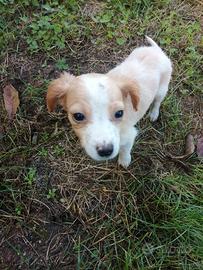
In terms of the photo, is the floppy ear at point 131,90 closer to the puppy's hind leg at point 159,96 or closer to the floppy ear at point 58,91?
the floppy ear at point 58,91

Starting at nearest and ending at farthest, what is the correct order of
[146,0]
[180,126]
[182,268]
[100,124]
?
[100,124], [182,268], [180,126], [146,0]

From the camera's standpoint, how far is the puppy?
269 centimetres

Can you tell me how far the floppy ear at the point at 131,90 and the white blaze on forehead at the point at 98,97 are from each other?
28 cm

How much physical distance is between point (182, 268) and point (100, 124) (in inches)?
52.7

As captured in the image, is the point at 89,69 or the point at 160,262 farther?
the point at 89,69

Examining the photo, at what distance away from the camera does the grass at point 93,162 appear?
3.37 metres

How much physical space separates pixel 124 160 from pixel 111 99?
1.02m

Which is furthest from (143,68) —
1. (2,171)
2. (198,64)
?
(2,171)

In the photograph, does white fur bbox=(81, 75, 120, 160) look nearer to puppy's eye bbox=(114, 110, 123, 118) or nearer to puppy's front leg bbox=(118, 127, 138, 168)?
puppy's eye bbox=(114, 110, 123, 118)

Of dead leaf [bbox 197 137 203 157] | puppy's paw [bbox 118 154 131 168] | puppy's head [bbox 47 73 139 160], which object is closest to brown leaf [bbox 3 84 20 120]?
puppy's paw [bbox 118 154 131 168]

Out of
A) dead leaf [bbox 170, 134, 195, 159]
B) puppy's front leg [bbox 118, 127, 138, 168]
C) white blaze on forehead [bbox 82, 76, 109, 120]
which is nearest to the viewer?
white blaze on forehead [bbox 82, 76, 109, 120]

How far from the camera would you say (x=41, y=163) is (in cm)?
371

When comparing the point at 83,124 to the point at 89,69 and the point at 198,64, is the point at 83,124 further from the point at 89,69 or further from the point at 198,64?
the point at 198,64

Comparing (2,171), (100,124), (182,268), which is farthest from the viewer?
(2,171)
